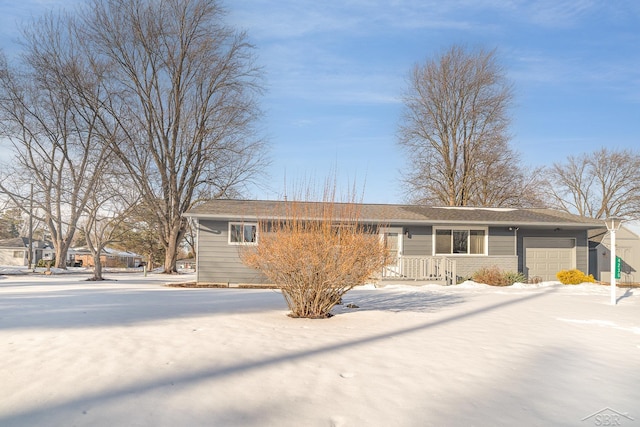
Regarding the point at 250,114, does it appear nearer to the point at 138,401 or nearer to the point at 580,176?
the point at 138,401

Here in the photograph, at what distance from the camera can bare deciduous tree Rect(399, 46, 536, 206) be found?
28.2m

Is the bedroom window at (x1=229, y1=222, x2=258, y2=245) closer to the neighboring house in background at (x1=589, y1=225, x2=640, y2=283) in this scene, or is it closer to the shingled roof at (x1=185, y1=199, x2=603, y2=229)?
the shingled roof at (x1=185, y1=199, x2=603, y2=229)

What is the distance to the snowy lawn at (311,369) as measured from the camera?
3377 millimetres

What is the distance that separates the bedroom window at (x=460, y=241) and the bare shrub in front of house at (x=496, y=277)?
906mm

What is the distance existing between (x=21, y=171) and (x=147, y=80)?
1039 cm

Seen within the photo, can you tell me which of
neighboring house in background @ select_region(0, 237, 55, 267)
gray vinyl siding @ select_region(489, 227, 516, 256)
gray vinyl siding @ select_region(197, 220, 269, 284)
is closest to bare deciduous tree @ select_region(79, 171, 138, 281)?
gray vinyl siding @ select_region(197, 220, 269, 284)

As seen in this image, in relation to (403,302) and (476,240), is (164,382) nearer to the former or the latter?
(403,302)

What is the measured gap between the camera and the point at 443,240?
57.6 feet

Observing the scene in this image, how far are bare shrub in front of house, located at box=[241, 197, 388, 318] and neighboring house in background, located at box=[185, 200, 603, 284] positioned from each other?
25.0 feet

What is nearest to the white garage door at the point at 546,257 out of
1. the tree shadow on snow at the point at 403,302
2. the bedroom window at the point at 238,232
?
the tree shadow on snow at the point at 403,302

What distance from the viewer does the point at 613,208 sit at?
3591 cm

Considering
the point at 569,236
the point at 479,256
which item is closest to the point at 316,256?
the point at 479,256

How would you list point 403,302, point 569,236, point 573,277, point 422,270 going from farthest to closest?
point 569,236, point 573,277, point 422,270, point 403,302

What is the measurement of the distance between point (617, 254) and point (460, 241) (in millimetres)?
10414
